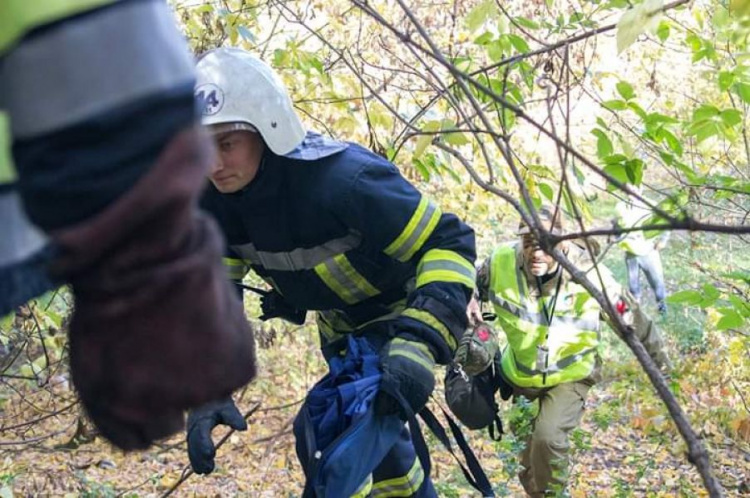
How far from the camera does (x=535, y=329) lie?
5316mm

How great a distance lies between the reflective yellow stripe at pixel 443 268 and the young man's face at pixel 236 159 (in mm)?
684

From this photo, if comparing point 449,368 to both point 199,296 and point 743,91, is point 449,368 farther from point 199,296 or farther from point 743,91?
point 199,296

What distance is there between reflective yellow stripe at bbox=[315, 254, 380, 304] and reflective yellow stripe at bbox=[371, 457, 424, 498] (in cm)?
69

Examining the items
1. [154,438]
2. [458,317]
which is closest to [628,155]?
[458,317]

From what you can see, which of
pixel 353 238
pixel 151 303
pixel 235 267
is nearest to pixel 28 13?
pixel 151 303

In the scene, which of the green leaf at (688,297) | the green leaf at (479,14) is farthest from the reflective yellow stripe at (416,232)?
the green leaf at (688,297)

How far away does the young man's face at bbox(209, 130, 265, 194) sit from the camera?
3.28 meters

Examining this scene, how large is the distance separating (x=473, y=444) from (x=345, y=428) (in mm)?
4939

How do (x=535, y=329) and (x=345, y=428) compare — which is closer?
(x=345, y=428)

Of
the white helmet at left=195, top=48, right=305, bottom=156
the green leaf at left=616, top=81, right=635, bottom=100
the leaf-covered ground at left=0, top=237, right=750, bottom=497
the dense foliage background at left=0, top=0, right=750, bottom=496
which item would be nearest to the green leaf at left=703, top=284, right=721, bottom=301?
the dense foliage background at left=0, top=0, right=750, bottom=496

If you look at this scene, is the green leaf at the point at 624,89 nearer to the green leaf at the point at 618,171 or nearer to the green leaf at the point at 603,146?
the green leaf at the point at 603,146

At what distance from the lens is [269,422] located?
9000 millimetres

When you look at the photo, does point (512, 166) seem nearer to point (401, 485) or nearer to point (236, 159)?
point (236, 159)

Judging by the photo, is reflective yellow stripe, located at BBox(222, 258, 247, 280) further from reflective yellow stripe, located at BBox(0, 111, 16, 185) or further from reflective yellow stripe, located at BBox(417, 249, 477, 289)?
reflective yellow stripe, located at BBox(0, 111, 16, 185)
